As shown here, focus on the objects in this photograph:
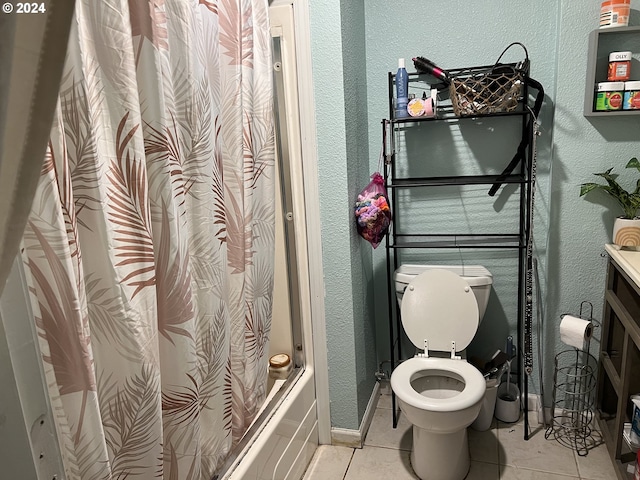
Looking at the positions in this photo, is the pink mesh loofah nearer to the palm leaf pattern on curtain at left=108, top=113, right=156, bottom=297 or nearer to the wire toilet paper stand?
the wire toilet paper stand

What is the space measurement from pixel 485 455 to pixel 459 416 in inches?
18.4

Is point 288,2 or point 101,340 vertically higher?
point 288,2

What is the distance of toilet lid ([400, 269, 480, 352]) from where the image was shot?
2102 mm

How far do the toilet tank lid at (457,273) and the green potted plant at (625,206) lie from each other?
538 mm

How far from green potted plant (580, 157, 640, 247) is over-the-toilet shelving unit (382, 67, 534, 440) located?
0.93ft

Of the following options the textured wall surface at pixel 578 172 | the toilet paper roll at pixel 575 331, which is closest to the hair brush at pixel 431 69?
the textured wall surface at pixel 578 172

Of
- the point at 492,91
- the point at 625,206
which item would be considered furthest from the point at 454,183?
the point at 625,206

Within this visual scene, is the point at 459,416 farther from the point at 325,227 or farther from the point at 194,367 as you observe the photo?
the point at 194,367

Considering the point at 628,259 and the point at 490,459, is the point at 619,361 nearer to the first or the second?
the point at 628,259

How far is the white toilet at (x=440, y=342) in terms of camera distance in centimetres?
188

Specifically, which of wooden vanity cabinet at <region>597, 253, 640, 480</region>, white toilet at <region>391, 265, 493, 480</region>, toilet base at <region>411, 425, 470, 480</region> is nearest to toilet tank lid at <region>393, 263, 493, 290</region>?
white toilet at <region>391, 265, 493, 480</region>

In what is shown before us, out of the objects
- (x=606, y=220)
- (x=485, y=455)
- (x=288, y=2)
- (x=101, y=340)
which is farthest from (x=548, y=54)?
(x=101, y=340)

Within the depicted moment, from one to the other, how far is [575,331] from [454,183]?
2.67 feet

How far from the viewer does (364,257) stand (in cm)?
225
